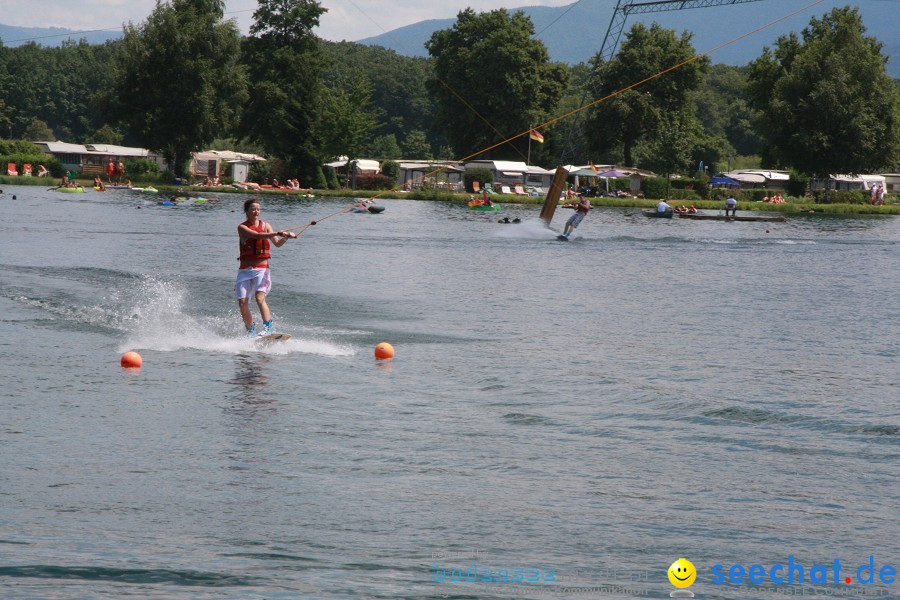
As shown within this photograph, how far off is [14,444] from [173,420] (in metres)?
1.63

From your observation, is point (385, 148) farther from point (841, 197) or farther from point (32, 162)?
point (841, 197)

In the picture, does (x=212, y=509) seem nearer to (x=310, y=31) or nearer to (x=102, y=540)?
(x=102, y=540)

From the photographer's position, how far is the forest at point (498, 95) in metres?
84.8

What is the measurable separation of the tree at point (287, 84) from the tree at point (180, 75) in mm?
4896

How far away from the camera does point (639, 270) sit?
32.9 m

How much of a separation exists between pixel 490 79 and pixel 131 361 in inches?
3575

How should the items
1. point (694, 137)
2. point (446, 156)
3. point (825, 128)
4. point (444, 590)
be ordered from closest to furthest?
point (444, 590) < point (825, 128) < point (694, 137) < point (446, 156)

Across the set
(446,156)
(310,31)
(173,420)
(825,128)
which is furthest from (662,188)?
(173,420)

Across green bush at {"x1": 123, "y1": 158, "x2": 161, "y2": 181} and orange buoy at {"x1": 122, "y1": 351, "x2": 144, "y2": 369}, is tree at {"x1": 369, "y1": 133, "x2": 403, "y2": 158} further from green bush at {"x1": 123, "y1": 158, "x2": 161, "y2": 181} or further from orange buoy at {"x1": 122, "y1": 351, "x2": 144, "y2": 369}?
orange buoy at {"x1": 122, "y1": 351, "x2": 144, "y2": 369}

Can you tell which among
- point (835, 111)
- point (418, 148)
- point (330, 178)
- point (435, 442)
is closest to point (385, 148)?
point (418, 148)

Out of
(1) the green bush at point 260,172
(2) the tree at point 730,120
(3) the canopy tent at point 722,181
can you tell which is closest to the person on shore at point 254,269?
(1) the green bush at point 260,172

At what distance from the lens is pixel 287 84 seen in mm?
92875

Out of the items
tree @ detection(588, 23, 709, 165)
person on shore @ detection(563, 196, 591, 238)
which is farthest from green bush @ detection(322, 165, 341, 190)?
person on shore @ detection(563, 196, 591, 238)

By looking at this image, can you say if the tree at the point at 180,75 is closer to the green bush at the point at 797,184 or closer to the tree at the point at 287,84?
the tree at the point at 287,84
